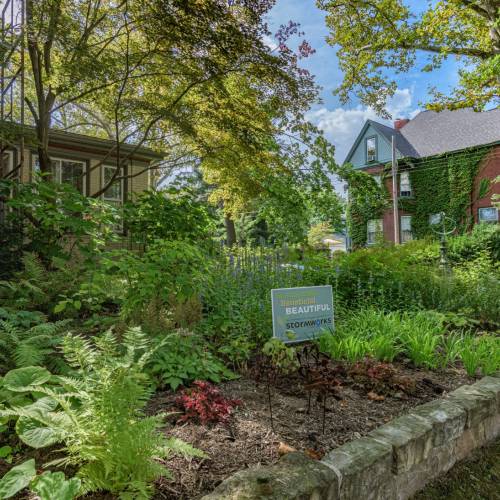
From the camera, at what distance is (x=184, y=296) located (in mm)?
3068

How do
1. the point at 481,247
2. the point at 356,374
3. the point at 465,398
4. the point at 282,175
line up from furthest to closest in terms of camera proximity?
the point at 481,247 < the point at 282,175 < the point at 356,374 < the point at 465,398

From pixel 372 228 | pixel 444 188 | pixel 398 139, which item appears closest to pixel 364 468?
pixel 444 188

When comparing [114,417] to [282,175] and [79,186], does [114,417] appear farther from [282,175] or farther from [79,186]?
[79,186]

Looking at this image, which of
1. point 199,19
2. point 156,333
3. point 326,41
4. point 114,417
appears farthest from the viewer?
point 326,41

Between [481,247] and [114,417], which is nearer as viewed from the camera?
[114,417]

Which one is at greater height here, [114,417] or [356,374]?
[114,417]

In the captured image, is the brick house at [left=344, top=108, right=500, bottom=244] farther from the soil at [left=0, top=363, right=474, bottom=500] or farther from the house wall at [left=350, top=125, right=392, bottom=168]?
the soil at [left=0, top=363, right=474, bottom=500]

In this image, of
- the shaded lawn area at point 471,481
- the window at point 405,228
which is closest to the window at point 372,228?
the window at point 405,228

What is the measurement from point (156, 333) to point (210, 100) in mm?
5035

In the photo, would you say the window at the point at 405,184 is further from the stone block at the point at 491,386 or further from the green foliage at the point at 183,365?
the green foliage at the point at 183,365

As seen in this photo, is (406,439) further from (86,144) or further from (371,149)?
(371,149)

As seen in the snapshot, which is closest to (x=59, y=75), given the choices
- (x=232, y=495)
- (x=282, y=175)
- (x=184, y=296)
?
(x=282, y=175)

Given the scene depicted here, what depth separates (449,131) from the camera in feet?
63.5

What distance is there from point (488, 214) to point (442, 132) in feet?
→ 15.8
